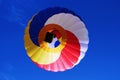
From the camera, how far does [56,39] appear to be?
2773 cm

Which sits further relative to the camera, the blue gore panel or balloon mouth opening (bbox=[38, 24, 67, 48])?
the blue gore panel

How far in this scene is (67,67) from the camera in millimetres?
28297

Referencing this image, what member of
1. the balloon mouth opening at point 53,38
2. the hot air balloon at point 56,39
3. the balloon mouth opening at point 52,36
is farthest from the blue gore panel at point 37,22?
the balloon mouth opening at point 53,38

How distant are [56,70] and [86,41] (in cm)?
241

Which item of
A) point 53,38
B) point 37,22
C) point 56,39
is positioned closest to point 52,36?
point 53,38

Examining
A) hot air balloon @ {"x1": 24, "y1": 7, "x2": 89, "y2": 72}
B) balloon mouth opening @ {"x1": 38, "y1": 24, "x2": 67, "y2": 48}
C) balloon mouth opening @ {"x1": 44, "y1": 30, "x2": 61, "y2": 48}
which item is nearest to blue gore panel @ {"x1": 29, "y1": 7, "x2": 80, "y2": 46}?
hot air balloon @ {"x1": 24, "y1": 7, "x2": 89, "y2": 72}

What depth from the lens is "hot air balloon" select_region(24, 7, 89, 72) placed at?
1084 inches

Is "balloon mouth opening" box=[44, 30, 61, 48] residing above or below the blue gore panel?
below

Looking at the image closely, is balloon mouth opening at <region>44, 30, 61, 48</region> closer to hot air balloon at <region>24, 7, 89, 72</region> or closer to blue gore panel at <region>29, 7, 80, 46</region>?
hot air balloon at <region>24, 7, 89, 72</region>

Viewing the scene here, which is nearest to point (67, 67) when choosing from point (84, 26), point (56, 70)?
point (56, 70)

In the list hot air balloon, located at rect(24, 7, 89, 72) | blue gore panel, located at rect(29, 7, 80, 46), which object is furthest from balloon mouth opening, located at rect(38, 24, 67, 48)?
blue gore panel, located at rect(29, 7, 80, 46)

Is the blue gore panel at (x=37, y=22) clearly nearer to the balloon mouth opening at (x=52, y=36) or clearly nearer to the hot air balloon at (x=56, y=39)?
the hot air balloon at (x=56, y=39)

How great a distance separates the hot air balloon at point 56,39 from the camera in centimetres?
2753

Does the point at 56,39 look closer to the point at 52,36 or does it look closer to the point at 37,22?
the point at 52,36
